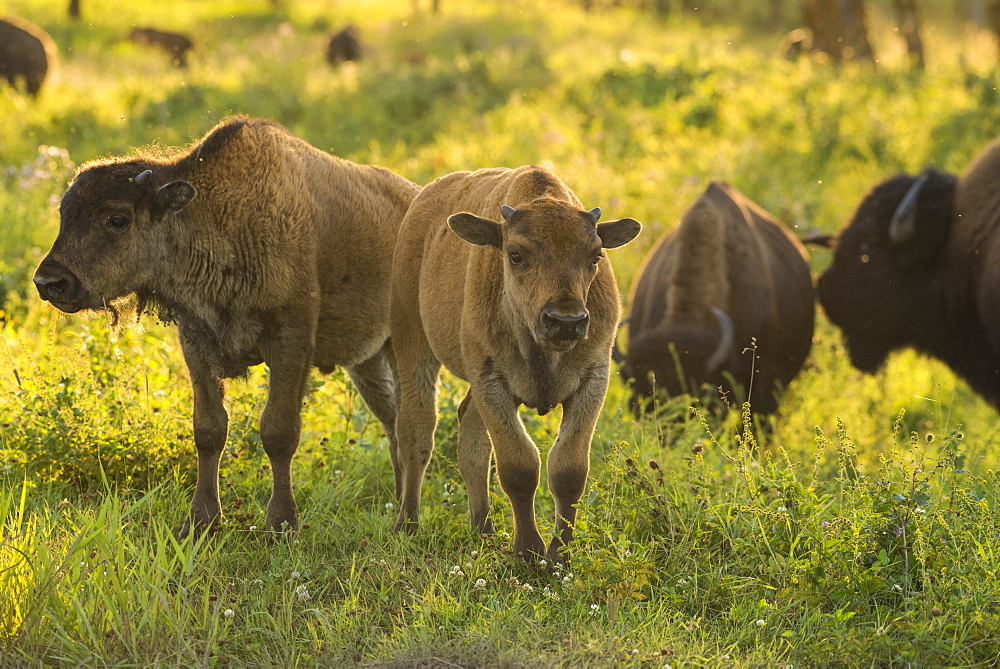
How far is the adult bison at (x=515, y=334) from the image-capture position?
4.55m

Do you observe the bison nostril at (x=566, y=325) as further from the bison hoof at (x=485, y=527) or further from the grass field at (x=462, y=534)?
the bison hoof at (x=485, y=527)

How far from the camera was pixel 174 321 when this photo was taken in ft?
18.0

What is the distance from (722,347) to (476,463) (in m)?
2.91

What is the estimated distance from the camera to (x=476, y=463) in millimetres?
5414

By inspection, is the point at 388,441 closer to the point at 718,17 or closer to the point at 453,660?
the point at 453,660

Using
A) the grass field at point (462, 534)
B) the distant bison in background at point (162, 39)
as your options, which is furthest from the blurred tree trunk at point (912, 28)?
the distant bison in background at point (162, 39)

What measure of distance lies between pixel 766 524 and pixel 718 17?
42387 mm

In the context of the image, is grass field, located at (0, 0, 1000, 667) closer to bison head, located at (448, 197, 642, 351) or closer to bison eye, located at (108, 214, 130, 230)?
bison head, located at (448, 197, 642, 351)

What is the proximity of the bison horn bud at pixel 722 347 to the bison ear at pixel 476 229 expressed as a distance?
332cm

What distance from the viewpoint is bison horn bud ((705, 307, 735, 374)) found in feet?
25.3

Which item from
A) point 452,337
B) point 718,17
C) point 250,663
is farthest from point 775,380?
point 718,17

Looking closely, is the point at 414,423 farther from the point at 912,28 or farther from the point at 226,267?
the point at 912,28

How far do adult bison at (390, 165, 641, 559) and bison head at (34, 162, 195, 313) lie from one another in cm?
130

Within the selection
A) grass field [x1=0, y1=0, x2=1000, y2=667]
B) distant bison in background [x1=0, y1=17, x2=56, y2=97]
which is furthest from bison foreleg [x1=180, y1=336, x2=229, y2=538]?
distant bison in background [x1=0, y1=17, x2=56, y2=97]
